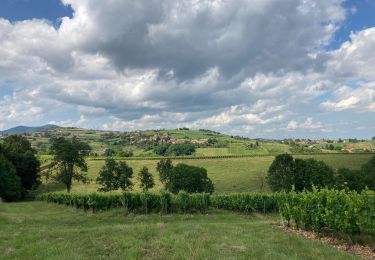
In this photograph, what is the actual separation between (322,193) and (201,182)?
54.5m

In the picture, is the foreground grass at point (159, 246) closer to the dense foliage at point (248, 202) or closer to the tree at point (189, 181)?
the dense foliage at point (248, 202)

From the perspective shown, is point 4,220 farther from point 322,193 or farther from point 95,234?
point 322,193

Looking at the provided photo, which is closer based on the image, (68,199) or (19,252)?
(19,252)

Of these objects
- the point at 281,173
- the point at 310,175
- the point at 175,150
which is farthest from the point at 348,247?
the point at 175,150

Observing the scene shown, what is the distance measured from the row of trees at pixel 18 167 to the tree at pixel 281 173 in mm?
55806

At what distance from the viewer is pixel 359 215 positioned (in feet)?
62.6

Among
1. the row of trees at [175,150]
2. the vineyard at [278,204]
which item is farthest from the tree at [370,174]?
the row of trees at [175,150]

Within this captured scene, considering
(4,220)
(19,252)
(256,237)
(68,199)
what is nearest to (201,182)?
(68,199)

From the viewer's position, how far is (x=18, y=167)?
82000 mm

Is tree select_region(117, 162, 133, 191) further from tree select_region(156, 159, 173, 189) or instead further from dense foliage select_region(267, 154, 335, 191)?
dense foliage select_region(267, 154, 335, 191)

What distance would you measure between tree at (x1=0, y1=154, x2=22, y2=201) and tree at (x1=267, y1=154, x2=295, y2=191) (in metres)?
55.4

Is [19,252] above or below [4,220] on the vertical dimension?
above

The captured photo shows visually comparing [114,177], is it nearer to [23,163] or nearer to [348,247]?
[23,163]

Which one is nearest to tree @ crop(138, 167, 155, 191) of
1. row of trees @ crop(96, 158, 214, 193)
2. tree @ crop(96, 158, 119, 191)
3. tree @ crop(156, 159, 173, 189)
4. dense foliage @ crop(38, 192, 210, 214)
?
row of trees @ crop(96, 158, 214, 193)
